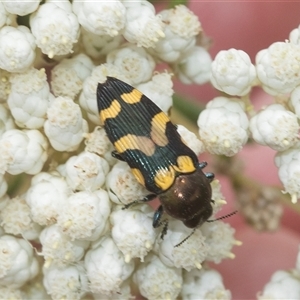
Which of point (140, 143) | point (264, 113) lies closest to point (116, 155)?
point (140, 143)

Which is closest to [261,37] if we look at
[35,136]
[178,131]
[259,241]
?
[259,241]

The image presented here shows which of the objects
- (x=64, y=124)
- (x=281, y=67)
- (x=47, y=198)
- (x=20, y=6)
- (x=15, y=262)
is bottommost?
(x=15, y=262)

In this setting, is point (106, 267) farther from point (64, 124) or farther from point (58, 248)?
point (64, 124)

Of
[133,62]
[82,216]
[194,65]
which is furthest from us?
[194,65]

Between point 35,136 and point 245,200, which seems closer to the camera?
point 35,136

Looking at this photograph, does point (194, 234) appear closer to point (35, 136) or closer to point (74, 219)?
point (74, 219)

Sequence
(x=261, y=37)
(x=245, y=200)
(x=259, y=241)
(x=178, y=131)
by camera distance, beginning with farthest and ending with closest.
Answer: (x=261, y=37)
(x=259, y=241)
(x=245, y=200)
(x=178, y=131)

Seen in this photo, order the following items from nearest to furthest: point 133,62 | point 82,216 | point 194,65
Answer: point 82,216, point 133,62, point 194,65
